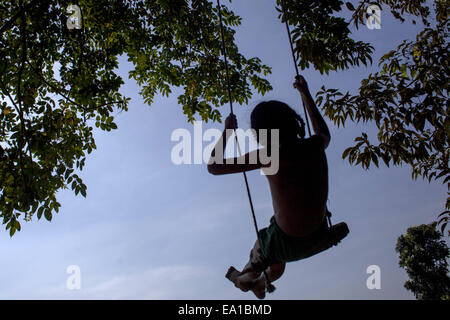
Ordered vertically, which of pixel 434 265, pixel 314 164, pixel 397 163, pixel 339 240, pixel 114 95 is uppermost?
pixel 114 95

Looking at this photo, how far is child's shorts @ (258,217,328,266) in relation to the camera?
1786mm

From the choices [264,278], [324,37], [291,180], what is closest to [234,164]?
[291,180]

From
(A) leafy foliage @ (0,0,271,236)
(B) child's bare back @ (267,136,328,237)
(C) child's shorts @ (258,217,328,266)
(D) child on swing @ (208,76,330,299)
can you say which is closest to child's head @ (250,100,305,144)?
(D) child on swing @ (208,76,330,299)

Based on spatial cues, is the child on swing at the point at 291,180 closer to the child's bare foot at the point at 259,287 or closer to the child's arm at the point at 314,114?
the child's arm at the point at 314,114

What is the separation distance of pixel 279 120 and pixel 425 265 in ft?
76.8

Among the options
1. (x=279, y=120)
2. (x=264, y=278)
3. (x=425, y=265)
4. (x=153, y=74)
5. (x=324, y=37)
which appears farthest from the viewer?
(x=425, y=265)

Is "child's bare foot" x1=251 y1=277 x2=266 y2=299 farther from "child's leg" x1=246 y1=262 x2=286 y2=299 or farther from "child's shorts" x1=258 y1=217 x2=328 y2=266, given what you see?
"child's shorts" x1=258 y1=217 x2=328 y2=266

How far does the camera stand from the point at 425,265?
19.1 meters

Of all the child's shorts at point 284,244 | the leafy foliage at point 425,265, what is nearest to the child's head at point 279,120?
the child's shorts at point 284,244

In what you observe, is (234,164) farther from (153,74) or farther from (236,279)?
(153,74)

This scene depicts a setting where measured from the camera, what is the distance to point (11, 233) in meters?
2.98
